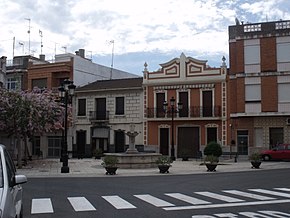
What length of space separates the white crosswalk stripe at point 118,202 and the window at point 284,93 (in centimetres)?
2802

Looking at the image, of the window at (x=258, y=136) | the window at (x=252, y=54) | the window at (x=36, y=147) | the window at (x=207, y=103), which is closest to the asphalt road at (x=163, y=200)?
the window at (x=258, y=136)

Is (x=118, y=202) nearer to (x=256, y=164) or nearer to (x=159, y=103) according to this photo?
(x=256, y=164)

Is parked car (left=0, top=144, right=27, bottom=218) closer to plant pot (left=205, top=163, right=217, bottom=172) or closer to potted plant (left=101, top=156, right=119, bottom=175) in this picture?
potted plant (left=101, top=156, right=119, bottom=175)

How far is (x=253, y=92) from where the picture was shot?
39188 millimetres

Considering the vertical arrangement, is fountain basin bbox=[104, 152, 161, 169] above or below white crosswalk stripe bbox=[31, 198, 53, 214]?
above

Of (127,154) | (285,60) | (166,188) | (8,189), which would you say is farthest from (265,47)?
(8,189)

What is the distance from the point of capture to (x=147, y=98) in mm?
43406

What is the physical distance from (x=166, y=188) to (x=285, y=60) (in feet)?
85.2

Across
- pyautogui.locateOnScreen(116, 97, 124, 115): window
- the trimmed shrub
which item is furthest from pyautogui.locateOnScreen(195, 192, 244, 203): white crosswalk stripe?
pyautogui.locateOnScreen(116, 97, 124, 115): window

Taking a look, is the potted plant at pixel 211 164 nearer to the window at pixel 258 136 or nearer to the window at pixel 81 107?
the window at pixel 258 136

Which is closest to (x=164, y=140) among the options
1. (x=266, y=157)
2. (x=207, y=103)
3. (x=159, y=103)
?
(x=159, y=103)

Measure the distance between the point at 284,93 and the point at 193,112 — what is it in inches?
332

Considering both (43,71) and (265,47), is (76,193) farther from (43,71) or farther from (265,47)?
(43,71)

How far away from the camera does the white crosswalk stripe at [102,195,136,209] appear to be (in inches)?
451
